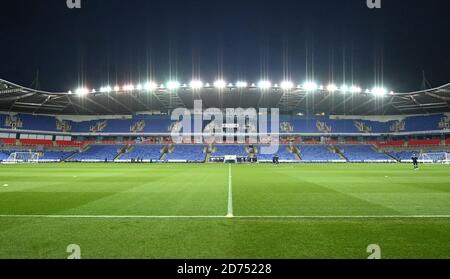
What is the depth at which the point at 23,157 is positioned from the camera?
62438 millimetres

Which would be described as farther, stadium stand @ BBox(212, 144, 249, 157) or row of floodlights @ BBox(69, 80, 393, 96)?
stadium stand @ BBox(212, 144, 249, 157)

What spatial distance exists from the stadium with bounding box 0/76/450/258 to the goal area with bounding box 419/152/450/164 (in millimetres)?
354

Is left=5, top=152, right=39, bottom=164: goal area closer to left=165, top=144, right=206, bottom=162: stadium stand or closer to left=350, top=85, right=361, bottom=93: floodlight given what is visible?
left=165, top=144, right=206, bottom=162: stadium stand

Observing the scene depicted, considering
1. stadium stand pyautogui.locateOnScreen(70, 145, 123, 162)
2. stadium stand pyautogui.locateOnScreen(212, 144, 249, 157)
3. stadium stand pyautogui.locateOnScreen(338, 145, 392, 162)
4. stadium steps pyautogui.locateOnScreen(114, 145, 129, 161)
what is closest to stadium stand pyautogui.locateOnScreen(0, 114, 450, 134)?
stadium steps pyautogui.locateOnScreen(114, 145, 129, 161)

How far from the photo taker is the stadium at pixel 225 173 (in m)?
5.71

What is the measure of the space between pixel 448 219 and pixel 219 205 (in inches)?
230

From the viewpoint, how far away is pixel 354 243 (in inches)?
211

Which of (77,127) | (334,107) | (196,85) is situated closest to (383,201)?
(196,85)

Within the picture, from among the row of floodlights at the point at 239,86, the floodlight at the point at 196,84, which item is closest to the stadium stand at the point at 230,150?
the row of floodlights at the point at 239,86

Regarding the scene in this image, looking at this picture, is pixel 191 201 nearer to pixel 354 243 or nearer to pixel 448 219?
pixel 354 243

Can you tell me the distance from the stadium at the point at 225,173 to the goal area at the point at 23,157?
31 cm

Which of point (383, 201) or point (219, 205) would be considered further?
point (383, 201)

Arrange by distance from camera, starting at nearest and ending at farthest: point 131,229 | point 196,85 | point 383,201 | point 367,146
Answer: point 131,229
point 383,201
point 196,85
point 367,146

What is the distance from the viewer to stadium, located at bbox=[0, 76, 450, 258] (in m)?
5.71
